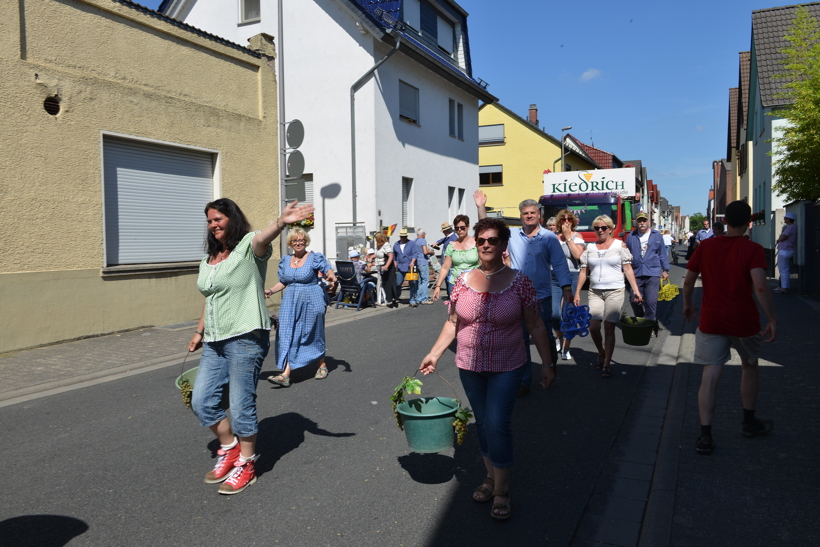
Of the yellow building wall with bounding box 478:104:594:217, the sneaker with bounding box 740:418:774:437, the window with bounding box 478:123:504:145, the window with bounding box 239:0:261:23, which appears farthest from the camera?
the window with bounding box 478:123:504:145

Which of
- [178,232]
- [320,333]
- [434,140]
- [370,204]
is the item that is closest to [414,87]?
[434,140]

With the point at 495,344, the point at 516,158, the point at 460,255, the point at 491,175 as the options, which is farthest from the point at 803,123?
the point at 491,175

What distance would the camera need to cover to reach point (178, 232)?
12297 millimetres

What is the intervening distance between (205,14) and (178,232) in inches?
465

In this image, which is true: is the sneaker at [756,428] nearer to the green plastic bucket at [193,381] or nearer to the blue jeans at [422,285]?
the green plastic bucket at [193,381]

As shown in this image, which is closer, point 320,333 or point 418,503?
point 418,503

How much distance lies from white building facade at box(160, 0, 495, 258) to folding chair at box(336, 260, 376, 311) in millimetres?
3615

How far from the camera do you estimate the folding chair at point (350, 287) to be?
14711 mm

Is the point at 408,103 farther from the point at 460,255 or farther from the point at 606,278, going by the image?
the point at 606,278

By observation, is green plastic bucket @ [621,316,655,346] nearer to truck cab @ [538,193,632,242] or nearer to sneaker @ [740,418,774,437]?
sneaker @ [740,418,774,437]

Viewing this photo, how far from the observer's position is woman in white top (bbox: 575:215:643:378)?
22.9ft

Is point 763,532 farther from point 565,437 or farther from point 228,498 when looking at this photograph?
point 228,498

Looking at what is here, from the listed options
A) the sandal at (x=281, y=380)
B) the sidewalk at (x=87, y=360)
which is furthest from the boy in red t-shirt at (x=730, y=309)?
the sidewalk at (x=87, y=360)

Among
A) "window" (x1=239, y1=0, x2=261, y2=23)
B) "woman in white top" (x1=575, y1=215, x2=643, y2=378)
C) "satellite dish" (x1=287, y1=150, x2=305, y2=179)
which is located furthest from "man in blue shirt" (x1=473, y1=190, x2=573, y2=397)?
"window" (x1=239, y1=0, x2=261, y2=23)
